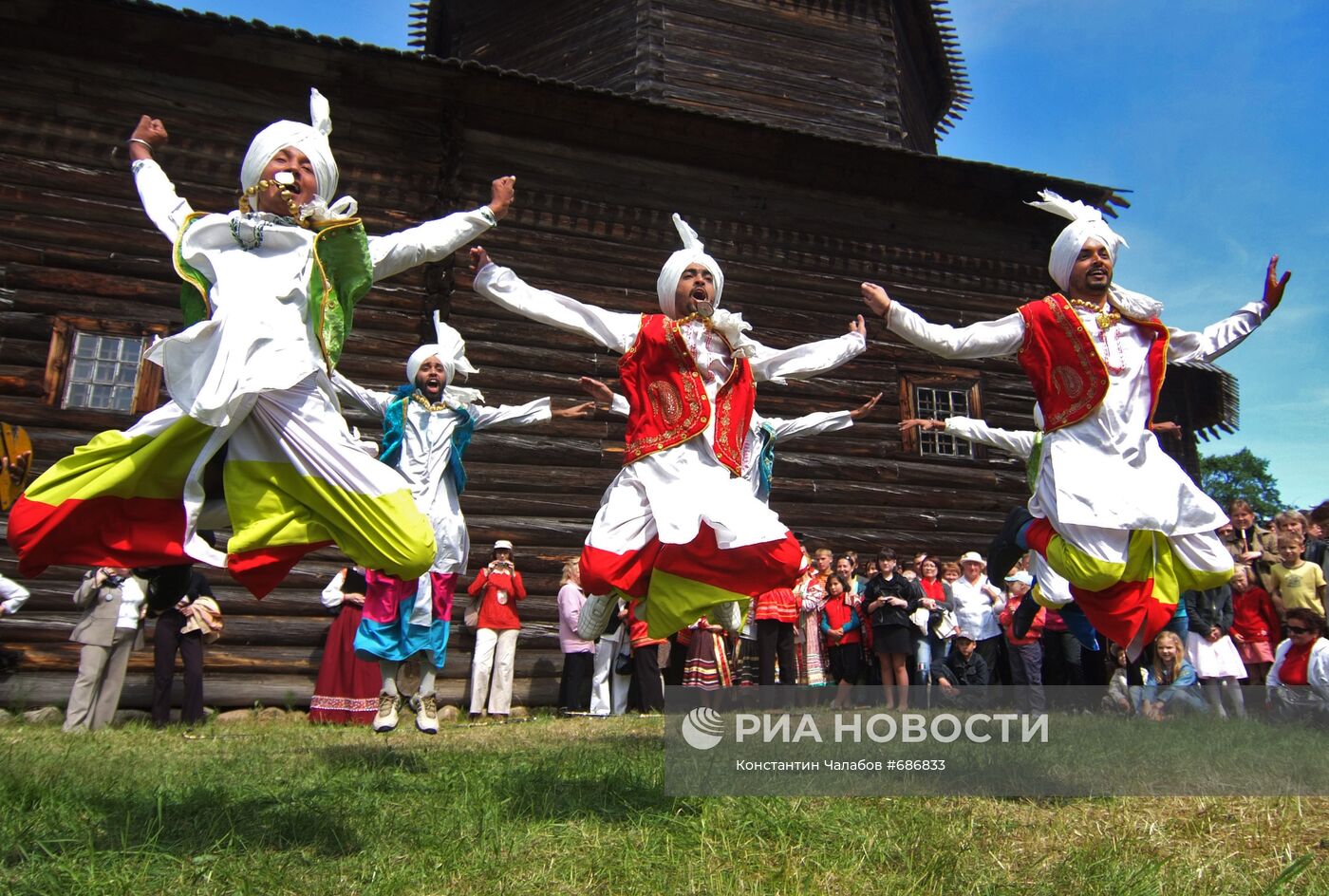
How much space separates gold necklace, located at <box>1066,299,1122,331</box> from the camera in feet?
14.9

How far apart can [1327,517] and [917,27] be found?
11.7 meters

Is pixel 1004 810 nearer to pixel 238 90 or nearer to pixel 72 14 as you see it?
pixel 238 90

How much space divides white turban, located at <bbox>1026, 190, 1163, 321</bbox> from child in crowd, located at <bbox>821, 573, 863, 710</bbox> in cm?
563

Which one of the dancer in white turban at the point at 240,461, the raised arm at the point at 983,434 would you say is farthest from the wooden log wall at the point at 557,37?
the dancer in white turban at the point at 240,461

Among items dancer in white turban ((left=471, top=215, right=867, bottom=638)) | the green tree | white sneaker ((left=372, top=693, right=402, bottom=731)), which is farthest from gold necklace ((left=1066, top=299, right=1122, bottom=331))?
the green tree

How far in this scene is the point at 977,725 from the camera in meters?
5.15

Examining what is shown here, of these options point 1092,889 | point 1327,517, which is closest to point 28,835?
point 1092,889

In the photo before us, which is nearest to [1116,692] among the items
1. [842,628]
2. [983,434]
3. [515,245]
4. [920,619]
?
[920,619]

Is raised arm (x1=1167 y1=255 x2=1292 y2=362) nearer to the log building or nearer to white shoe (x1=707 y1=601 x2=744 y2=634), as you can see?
white shoe (x1=707 y1=601 x2=744 y2=634)

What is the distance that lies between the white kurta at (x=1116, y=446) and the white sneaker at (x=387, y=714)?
12.9 ft

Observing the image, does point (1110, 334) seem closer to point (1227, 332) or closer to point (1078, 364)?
point (1078, 364)

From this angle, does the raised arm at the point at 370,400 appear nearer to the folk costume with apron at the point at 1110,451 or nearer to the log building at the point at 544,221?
the folk costume with apron at the point at 1110,451

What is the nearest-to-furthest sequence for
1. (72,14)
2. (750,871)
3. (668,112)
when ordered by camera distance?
1. (750,871)
2. (72,14)
3. (668,112)

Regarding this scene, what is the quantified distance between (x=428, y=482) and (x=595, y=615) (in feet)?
7.29
